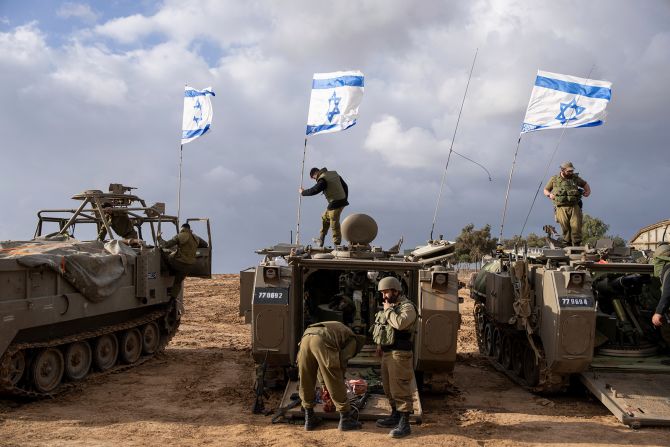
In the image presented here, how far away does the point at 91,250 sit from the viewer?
37.4 feet

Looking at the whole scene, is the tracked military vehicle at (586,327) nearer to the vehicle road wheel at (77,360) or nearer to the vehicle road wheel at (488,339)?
the vehicle road wheel at (488,339)

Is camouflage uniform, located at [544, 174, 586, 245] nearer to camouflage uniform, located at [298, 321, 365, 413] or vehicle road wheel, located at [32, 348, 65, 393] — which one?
camouflage uniform, located at [298, 321, 365, 413]

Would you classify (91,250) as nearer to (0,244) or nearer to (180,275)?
(0,244)

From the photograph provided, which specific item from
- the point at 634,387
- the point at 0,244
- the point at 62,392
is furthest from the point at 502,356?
the point at 0,244

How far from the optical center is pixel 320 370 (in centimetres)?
767

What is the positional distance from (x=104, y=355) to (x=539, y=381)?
7.15 meters

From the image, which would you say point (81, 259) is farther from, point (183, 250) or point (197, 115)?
point (197, 115)

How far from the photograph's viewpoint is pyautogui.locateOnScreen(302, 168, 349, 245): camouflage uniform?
12422 mm

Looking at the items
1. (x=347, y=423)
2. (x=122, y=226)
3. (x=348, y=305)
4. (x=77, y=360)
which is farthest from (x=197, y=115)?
(x=347, y=423)

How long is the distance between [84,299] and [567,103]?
383 inches

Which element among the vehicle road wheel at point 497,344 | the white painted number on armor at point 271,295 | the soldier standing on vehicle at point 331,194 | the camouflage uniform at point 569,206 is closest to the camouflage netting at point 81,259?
the white painted number on armor at point 271,295

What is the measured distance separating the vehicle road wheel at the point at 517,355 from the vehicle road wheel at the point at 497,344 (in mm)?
1000

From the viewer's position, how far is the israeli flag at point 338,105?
1446 centimetres

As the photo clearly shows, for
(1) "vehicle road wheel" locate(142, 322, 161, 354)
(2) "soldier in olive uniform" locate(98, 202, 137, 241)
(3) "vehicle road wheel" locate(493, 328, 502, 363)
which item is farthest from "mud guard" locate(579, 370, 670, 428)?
(2) "soldier in olive uniform" locate(98, 202, 137, 241)
